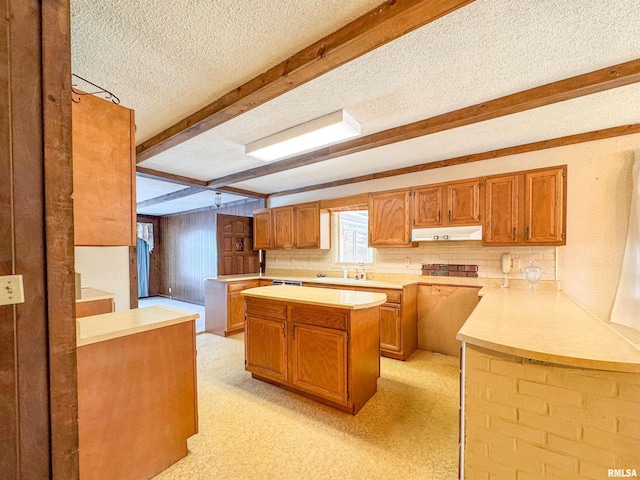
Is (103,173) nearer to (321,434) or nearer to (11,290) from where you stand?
(11,290)

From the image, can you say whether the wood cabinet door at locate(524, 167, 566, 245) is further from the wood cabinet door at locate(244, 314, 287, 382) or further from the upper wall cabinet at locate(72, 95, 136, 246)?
the upper wall cabinet at locate(72, 95, 136, 246)

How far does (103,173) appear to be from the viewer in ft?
4.47

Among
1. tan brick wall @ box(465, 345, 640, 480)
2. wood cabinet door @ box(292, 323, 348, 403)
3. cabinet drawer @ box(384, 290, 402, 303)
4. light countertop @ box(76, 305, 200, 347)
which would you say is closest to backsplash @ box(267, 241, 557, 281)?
cabinet drawer @ box(384, 290, 402, 303)

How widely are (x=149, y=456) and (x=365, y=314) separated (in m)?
1.66

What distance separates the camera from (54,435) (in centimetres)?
99

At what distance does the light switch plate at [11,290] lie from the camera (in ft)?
2.89

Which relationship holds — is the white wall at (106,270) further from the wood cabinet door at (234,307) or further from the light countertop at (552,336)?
the light countertop at (552,336)

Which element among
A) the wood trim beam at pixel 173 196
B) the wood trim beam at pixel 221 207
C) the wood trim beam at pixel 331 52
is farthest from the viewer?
the wood trim beam at pixel 221 207

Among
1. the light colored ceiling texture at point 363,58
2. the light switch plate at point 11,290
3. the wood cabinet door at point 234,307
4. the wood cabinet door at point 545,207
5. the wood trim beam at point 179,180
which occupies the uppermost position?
the light colored ceiling texture at point 363,58

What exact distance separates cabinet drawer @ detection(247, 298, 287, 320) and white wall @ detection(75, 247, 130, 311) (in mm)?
2151

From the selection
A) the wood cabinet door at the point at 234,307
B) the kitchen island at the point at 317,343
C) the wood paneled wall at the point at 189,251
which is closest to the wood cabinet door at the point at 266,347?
the kitchen island at the point at 317,343

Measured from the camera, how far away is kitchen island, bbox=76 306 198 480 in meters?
1.42

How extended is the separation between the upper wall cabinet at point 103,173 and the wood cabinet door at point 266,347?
4.82ft

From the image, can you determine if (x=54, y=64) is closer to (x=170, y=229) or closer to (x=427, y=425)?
(x=427, y=425)
